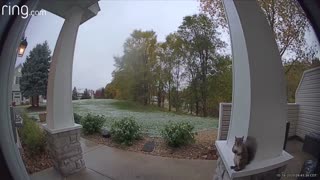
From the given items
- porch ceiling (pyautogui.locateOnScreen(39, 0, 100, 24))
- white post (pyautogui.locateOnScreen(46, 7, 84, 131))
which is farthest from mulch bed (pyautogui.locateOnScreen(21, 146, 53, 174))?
porch ceiling (pyautogui.locateOnScreen(39, 0, 100, 24))

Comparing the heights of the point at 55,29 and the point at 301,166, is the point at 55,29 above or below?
above

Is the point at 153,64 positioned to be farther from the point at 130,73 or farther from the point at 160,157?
the point at 160,157

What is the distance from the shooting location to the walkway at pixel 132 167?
1.24m

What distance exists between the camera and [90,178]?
129 centimetres

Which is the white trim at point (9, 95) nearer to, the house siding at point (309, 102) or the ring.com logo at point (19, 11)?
the ring.com logo at point (19, 11)

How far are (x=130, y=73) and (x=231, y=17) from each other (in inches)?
23.8

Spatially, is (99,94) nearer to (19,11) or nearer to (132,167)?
(132,167)

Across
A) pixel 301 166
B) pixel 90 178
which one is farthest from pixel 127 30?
pixel 301 166

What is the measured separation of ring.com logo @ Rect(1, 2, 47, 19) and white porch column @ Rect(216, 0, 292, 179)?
1.05 meters

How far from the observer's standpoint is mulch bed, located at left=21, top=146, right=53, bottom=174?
1.29 m

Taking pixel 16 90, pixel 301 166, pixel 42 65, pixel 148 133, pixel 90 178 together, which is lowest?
pixel 90 178

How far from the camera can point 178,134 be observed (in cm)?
126

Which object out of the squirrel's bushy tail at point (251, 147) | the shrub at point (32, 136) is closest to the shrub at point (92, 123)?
the shrub at point (32, 136)

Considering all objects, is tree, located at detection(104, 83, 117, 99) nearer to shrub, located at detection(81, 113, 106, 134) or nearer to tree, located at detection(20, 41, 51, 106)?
shrub, located at detection(81, 113, 106, 134)
